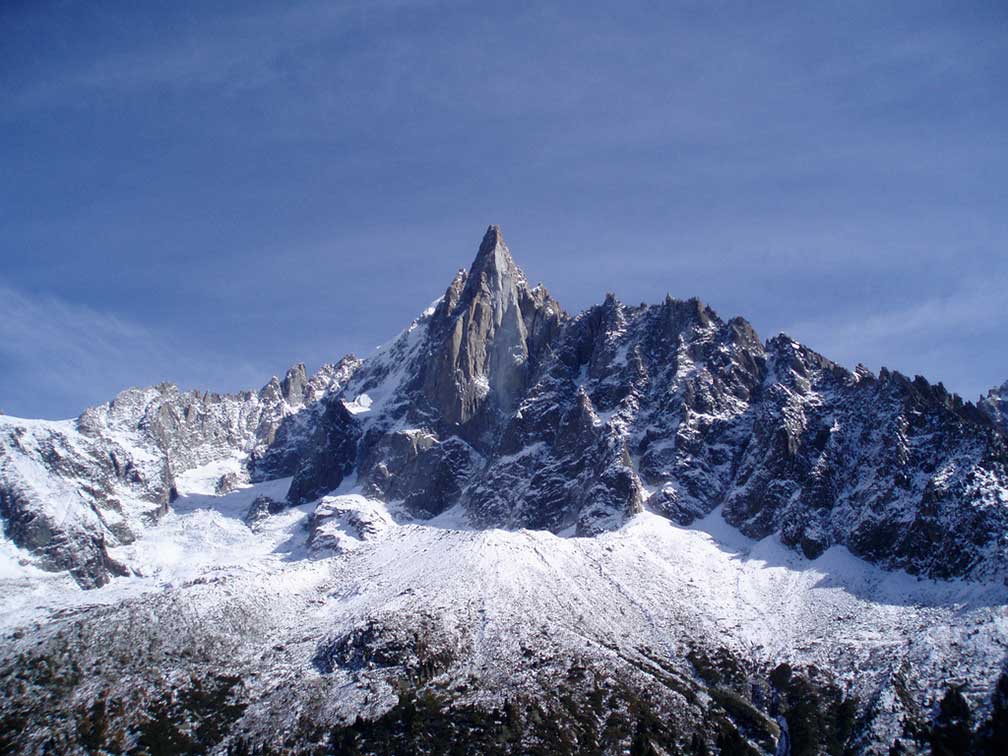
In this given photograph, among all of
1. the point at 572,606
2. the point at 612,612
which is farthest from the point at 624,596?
the point at 572,606

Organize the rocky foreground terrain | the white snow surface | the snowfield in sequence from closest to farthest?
the rocky foreground terrain → the snowfield → the white snow surface

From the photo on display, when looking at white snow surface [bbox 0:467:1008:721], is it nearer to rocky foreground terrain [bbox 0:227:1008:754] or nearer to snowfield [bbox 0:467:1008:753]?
snowfield [bbox 0:467:1008:753]

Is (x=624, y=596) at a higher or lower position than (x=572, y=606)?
higher

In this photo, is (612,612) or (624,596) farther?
(624,596)

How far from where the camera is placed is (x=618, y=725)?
111m

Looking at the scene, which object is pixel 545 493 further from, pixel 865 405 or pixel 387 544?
pixel 865 405

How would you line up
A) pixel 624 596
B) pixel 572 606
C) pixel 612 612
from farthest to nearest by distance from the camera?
pixel 624 596 < pixel 572 606 < pixel 612 612

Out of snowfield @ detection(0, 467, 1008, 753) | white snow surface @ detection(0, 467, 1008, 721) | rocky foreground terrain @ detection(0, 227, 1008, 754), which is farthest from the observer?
white snow surface @ detection(0, 467, 1008, 721)

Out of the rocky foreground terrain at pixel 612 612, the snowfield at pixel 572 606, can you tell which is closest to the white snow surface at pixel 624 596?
the snowfield at pixel 572 606

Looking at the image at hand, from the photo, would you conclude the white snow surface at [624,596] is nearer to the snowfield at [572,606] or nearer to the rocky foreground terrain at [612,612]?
the snowfield at [572,606]

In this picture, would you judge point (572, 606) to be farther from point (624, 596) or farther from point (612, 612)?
point (624, 596)

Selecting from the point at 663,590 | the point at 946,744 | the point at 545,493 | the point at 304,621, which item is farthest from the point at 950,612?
Answer: the point at 304,621

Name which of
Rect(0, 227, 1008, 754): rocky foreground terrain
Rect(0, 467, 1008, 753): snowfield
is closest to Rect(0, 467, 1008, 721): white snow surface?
Rect(0, 467, 1008, 753): snowfield

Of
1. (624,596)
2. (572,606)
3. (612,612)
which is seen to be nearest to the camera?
(612,612)
